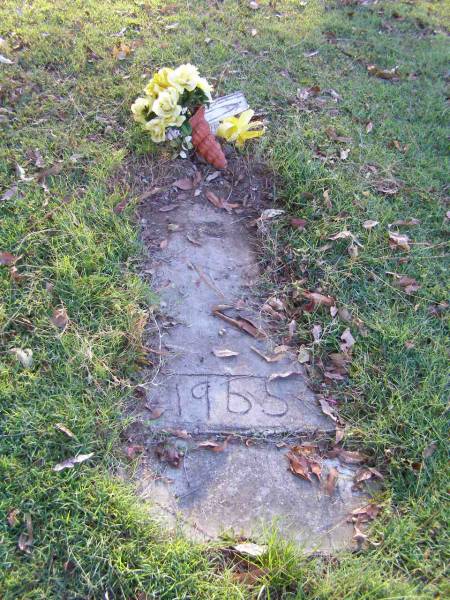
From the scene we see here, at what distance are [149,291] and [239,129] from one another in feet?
4.66

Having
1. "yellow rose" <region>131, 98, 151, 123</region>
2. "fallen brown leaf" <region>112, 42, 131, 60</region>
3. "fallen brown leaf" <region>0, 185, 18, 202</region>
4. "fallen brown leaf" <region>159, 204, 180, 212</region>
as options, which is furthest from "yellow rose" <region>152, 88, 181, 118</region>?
"fallen brown leaf" <region>112, 42, 131, 60</region>

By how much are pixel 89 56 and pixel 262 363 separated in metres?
3.05

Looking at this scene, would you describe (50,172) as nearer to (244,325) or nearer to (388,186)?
(244,325)

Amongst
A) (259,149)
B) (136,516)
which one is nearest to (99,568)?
(136,516)

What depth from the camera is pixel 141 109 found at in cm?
332

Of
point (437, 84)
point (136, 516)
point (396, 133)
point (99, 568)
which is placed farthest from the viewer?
point (437, 84)

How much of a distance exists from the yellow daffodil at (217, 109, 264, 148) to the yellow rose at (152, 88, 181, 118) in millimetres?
450

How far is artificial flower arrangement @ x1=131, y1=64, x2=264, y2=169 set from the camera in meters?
3.19

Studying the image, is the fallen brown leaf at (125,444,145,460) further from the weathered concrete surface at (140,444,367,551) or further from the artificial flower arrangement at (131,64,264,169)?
the artificial flower arrangement at (131,64,264,169)

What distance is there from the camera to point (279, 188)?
3.48 metres

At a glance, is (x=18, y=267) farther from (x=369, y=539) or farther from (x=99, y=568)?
(x=369, y=539)

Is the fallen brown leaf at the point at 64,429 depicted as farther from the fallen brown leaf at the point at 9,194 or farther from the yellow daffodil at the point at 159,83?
the yellow daffodil at the point at 159,83

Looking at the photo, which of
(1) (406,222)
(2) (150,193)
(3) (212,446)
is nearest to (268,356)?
(3) (212,446)

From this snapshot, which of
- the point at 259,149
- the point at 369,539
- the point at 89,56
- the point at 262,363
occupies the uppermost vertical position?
the point at 89,56
